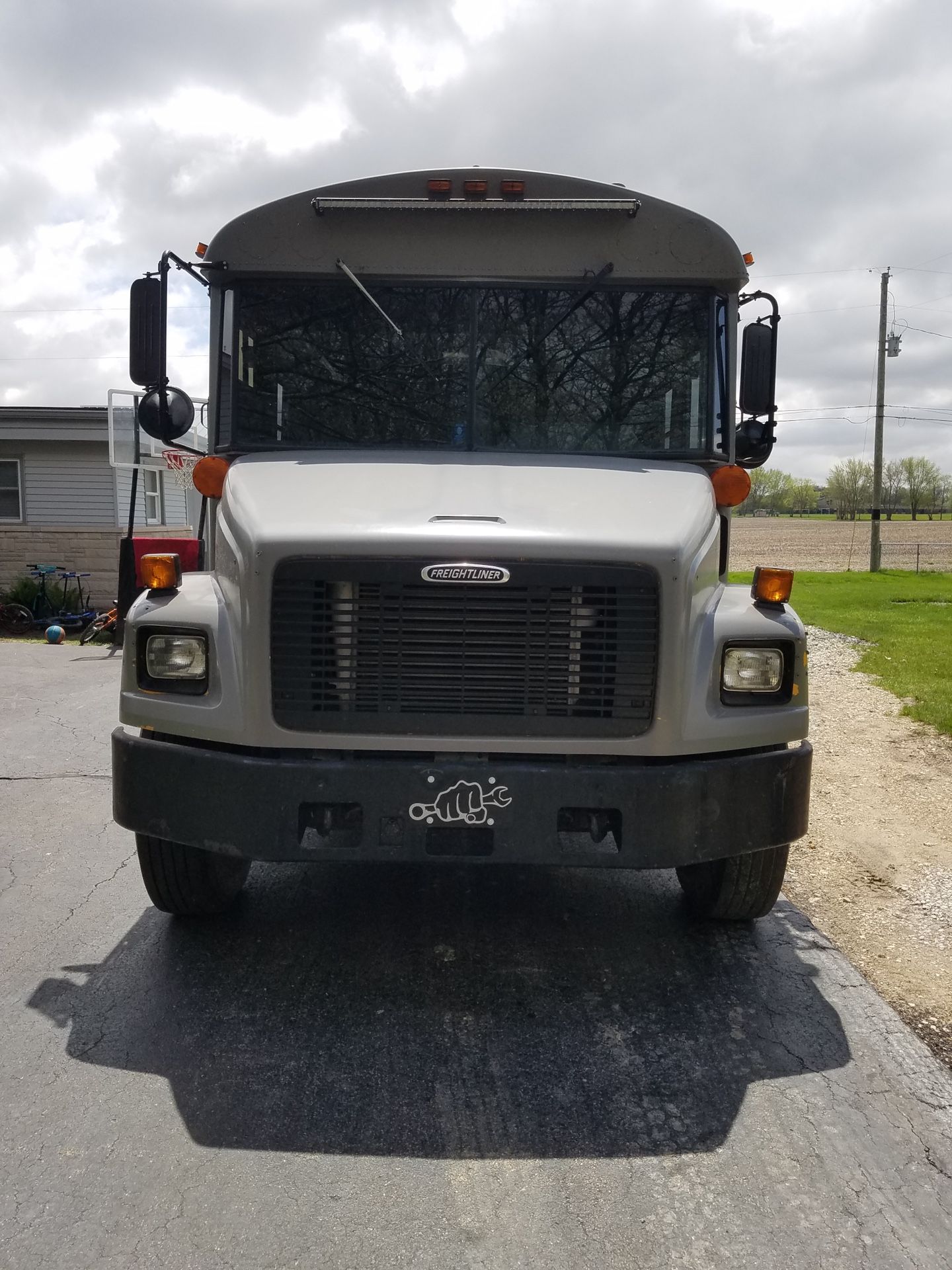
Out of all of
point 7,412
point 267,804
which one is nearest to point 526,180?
point 267,804

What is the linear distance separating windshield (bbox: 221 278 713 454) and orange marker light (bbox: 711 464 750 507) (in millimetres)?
235

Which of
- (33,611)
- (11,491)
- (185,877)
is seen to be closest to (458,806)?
(185,877)

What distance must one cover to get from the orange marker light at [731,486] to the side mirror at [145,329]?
2.38 meters

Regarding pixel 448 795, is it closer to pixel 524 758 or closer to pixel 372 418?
pixel 524 758

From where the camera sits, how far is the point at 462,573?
328 centimetres

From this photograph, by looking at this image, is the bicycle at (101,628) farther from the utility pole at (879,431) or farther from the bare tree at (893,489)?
the bare tree at (893,489)

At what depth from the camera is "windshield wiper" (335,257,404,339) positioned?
14.4 ft

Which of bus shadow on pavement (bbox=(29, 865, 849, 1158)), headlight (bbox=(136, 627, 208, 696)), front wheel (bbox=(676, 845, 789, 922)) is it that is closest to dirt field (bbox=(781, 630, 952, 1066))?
bus shadow on pavement (bbox=(29, 865, 849, 1158))

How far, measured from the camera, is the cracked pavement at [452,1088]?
Result: 2.46 m

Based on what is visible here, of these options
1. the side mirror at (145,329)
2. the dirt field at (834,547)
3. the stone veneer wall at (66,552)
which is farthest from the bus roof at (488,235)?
the dirt field at (834,547)

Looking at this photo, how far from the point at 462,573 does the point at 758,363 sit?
209 cm

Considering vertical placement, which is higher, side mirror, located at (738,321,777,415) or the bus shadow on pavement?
side mirror, located at (738,321,777,415)

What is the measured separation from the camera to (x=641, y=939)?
13.8ft

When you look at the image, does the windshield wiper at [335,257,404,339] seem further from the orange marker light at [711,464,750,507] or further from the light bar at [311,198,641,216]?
the orange marker light at [711,464,750,507]
